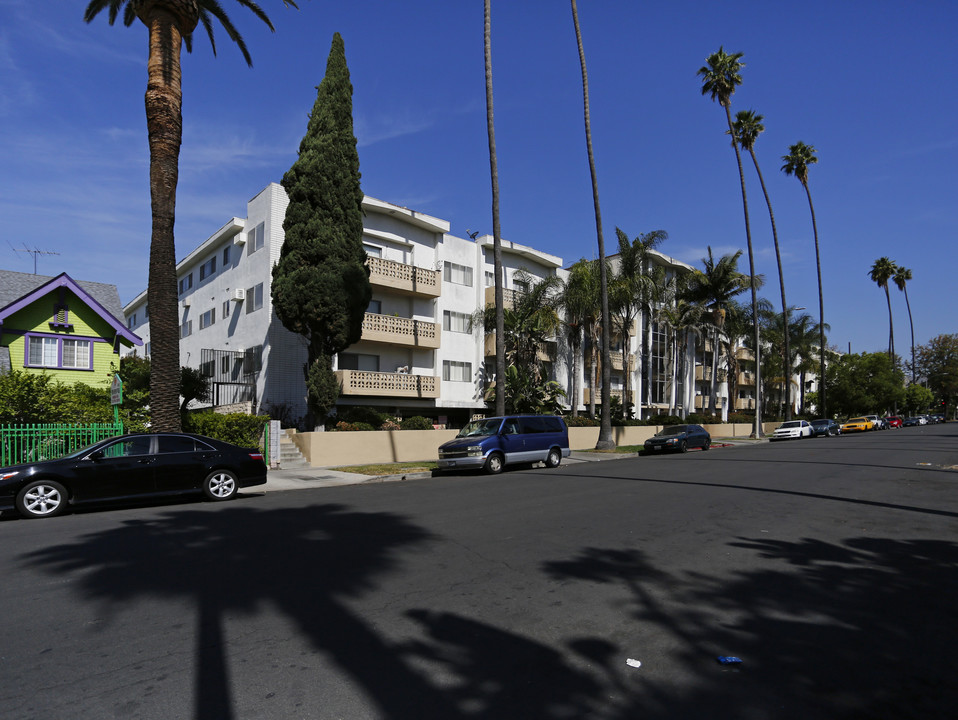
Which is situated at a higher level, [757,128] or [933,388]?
[757,128]

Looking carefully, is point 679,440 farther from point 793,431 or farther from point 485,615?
point 485,615

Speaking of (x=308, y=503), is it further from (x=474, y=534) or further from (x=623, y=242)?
(x=623, y=242)

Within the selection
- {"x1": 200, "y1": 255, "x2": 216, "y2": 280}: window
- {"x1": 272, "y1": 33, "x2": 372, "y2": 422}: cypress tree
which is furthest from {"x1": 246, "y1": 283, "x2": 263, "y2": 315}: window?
{"x1": 200, "y1": 255, "x2": 216, "y2": 280}: window

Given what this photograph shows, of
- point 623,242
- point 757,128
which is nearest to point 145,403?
point 623,242

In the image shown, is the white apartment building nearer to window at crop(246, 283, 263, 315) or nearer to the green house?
window at crop(246, 283, 263, 315)

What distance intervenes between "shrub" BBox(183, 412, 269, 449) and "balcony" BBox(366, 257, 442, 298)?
33.7 feet

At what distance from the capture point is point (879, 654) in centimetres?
437

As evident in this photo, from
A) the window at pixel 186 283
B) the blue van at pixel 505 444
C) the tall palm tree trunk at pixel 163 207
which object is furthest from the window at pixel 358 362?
the window at pixel 186 283

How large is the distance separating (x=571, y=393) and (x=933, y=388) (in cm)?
9158

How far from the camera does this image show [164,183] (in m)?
16.4

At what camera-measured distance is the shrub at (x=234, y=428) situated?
20094mm

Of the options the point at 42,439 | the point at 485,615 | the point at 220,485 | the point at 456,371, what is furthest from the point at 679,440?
the point at 485,615

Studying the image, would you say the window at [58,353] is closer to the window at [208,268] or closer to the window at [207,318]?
the window at [207,318]

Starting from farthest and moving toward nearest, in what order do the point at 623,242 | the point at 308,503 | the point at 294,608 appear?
1. the point at 623,242
2. the point at 308,503
3. the point at 294,608
